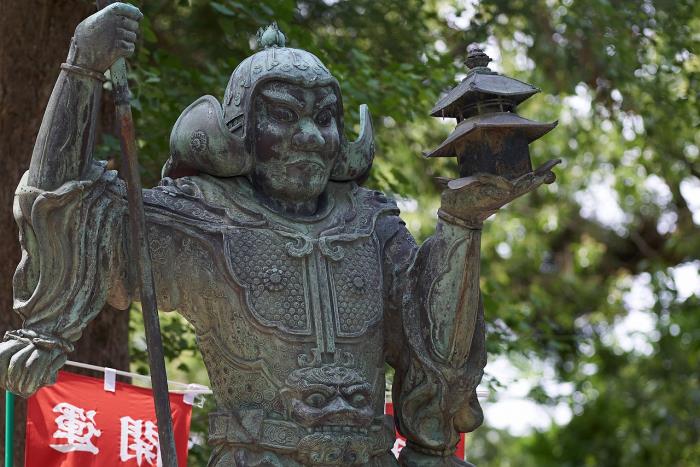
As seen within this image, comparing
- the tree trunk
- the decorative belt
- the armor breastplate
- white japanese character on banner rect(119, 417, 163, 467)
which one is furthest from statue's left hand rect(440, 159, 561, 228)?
the tree trunk

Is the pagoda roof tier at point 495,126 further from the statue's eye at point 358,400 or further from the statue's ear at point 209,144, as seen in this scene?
the statue's eye at point 358,400

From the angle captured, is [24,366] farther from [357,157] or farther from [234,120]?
[357,157]

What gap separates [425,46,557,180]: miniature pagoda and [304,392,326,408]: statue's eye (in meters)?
0.92

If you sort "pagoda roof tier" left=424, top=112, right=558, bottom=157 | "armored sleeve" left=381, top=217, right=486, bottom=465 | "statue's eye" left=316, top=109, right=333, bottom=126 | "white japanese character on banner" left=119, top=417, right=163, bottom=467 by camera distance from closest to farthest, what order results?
"pagoda roof tier" left=424, top=112, right=558, bottom=157 → "armored sleeve" left=381, top=217, right=486, bottom=465 → "statue's eye" left=316, top=109, right=333, bottom=126 → "white japanese character on banner" left=119, top=417, right=163, bottom=467

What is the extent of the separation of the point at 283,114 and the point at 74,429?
2.40m

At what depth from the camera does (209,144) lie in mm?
5480

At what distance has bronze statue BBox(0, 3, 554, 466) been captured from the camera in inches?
203

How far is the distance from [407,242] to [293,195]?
50cm

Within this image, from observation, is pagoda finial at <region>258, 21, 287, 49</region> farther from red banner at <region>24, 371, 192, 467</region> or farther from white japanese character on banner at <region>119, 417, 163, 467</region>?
white japanese character on banner at <region>119, 417, 163, 467</region>

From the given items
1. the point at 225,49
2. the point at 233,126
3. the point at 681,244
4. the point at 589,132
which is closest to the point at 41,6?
the point at 225,49

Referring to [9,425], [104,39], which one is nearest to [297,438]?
[104,39]

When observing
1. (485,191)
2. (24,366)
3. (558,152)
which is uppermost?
(485,191)

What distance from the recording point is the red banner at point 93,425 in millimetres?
7141

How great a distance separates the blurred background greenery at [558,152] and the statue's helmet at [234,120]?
2758 mm
